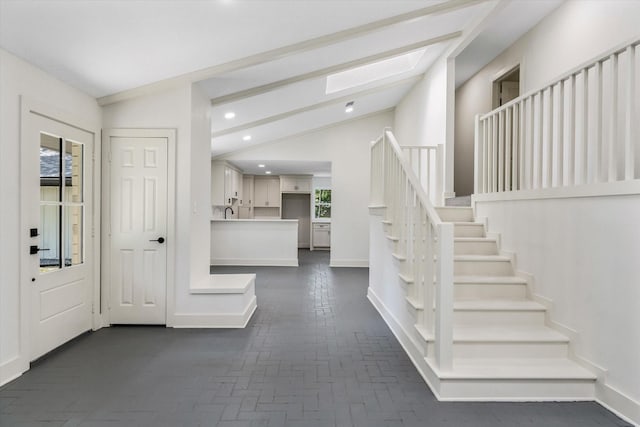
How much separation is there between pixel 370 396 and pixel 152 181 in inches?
117

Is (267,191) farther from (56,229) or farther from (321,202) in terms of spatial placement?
(56,229)

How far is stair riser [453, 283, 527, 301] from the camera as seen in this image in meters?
3.23

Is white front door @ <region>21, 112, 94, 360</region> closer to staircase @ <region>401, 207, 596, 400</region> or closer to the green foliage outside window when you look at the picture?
staircase @ <region>401, 207, 596, 400</region>

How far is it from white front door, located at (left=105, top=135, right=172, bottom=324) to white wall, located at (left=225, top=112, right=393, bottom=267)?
14.2 feet

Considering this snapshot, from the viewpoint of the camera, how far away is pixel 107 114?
3.85m

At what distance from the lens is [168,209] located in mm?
3855

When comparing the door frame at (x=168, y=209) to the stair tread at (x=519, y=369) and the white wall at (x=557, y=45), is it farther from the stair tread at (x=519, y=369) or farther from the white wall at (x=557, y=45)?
the white wall at (x=557, y=45)

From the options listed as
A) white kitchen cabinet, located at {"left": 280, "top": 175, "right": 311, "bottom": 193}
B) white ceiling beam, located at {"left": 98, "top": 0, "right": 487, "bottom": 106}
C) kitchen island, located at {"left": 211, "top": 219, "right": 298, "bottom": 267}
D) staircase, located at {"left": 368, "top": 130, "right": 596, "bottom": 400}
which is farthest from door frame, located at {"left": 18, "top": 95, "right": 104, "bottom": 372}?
white kitchen cabinet, located at {"left": 280, "top": 175, "right": 311, "bottom": 193}

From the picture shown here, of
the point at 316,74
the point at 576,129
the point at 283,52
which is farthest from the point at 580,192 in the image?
the point at 316,74

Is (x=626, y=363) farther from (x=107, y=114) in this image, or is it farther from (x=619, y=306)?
(x=107, y=114)

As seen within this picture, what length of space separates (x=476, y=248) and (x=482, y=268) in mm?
314

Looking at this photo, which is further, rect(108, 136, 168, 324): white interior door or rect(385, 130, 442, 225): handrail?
rect(108, 136, 168, 324): white interior door

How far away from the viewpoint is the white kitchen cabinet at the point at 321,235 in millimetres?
11688

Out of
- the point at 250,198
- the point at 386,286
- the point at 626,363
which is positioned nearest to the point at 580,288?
the point at 626,363
